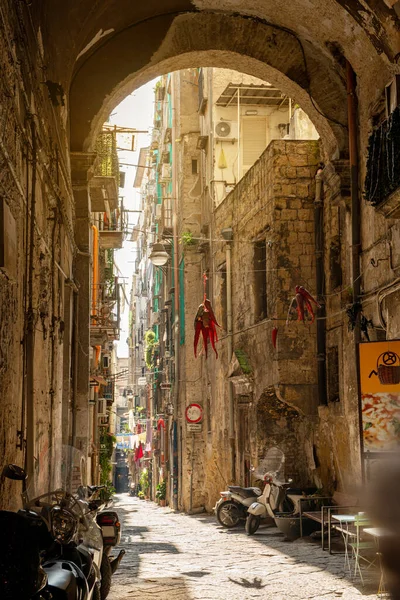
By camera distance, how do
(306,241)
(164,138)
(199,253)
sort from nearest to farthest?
(306,241)
(199,253)
(164,138)

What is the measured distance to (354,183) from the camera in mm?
11164

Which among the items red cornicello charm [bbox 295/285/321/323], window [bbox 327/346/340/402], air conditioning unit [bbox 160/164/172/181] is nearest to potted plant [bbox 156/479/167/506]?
air conditioning unit [bbox 160/164/172/181]

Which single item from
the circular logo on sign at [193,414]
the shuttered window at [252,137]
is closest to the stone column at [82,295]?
the shuttered window at [252,137]

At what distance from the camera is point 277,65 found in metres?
12.3

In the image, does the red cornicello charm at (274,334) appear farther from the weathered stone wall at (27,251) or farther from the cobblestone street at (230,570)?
the weathered stone wall at (27,251)

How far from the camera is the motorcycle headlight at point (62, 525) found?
461 cm

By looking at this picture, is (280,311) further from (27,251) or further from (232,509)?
(27,251)

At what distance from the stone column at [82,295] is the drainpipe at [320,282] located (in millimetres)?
3931

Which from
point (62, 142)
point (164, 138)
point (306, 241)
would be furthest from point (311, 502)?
point (164, 138)

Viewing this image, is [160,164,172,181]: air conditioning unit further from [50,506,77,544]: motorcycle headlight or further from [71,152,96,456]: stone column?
[50,506,77,544]: motorcycle headlight

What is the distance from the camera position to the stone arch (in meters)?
11.9

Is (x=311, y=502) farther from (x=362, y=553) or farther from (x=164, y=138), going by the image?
(x=164, y=138)

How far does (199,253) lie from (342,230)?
1151 centimetres

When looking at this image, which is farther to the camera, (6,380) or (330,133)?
(330,133)
